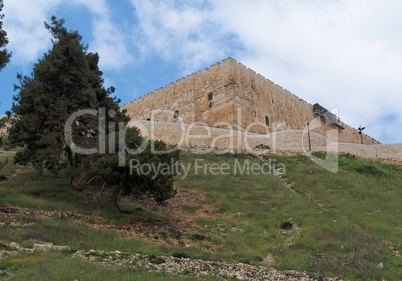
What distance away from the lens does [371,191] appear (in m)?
19.7


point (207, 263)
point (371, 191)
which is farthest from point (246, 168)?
point (207, 263)

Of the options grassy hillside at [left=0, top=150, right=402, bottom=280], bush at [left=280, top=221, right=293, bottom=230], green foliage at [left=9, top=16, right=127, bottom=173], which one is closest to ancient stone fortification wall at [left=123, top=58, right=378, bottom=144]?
grassy hillside at [left=0, top=150, right=402, bottom=280]

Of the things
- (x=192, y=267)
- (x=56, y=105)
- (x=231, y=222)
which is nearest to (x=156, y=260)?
(x=192, y=267)

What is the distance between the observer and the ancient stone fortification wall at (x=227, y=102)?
116 ft

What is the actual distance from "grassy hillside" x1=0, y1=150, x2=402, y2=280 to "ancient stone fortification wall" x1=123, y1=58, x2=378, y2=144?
492 inches

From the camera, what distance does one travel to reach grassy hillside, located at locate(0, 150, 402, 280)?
428 inches

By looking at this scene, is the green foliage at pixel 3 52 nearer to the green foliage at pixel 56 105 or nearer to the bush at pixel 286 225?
the green foliage at pixel 56 105

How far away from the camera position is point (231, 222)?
602 inches

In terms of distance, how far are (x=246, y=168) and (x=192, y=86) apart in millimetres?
15567

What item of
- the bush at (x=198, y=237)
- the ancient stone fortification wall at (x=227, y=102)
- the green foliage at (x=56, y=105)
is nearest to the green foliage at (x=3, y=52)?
the green foliage at (x=56, y=105)

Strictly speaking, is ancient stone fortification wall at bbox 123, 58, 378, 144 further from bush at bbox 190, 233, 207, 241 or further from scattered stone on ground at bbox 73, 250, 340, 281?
scattered stone on ground at bbox 73, 250, 340, 281

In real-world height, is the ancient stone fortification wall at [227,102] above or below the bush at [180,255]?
above

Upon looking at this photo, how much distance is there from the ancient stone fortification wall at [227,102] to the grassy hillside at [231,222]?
1251 cm

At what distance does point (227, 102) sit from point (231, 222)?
813 inches
